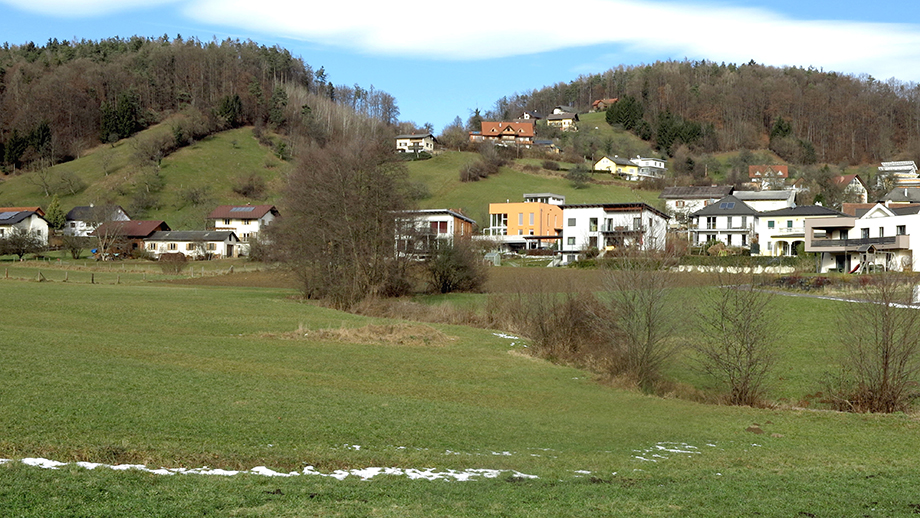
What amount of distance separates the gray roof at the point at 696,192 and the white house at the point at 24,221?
316ft

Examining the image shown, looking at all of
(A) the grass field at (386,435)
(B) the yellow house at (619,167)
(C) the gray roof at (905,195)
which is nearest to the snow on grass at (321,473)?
(A) the grass field at (386,435)

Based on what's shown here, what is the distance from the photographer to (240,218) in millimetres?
115812

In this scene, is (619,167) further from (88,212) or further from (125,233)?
(88,212)

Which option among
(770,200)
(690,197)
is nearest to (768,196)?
(770,200)

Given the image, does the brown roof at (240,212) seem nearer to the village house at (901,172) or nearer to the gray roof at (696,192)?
the gray roof at (696,192)

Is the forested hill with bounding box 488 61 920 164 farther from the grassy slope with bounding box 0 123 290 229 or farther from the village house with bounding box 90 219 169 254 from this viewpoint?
the village house with bounding box 90 219 169 254

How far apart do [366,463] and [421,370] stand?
1307 cm

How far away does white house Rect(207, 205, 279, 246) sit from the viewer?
115m

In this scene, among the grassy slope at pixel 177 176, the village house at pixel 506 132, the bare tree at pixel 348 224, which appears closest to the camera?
the bare tree at pixel 348 224

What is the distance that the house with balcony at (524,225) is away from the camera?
362ft

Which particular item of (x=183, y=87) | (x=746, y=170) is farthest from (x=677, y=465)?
(x=183, y=87)

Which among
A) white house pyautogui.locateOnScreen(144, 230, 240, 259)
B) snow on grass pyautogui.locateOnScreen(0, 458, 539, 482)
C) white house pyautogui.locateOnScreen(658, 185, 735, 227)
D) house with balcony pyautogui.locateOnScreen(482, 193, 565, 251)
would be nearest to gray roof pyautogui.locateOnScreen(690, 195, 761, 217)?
white house pyautogui.locateOnScreen(658, 185, 735, 227)

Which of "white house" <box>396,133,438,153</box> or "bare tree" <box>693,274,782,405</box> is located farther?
A: "white house" <box>396,133,438,153</box>

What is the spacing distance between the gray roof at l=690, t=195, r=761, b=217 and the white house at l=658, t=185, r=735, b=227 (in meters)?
12.0
